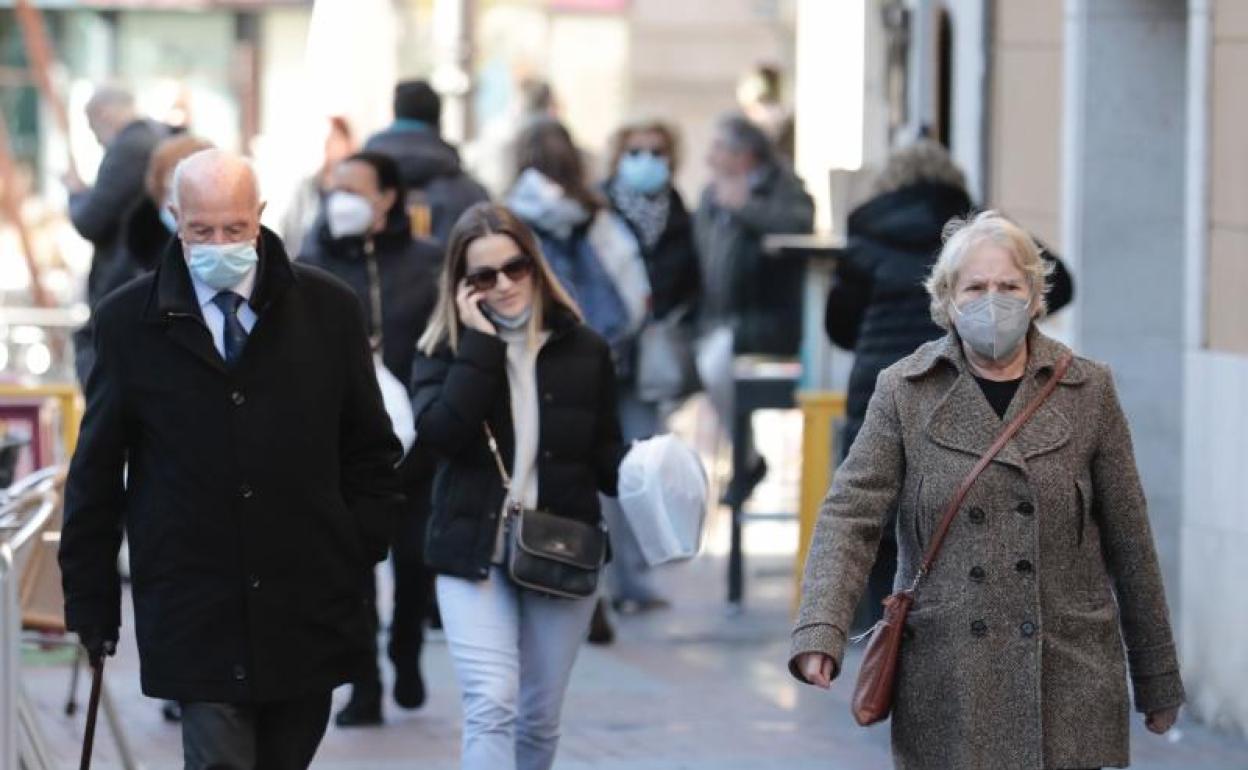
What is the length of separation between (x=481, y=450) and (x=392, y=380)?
43.2 inches

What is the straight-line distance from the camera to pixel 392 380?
26.1 ft

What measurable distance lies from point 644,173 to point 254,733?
6483 mm

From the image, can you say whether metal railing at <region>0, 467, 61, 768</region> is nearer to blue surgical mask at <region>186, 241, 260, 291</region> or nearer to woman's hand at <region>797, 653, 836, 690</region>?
blue surgical mask at <region>186, 241, 260, 291</region>

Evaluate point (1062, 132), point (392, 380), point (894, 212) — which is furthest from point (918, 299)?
point (1062, 132)

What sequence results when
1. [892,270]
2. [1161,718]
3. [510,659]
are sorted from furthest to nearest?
[892,270]
[510,659]
[1161,718]

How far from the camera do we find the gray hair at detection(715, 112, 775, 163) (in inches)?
519

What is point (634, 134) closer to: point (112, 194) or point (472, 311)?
point (112, 194)

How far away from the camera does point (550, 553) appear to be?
675 centimetres

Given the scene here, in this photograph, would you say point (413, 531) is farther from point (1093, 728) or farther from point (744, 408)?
point (1093, 728)

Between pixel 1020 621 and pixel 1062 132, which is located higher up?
pixel 1062 132

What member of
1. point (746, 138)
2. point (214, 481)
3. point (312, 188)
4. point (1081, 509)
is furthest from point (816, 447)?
point (1081, 509)

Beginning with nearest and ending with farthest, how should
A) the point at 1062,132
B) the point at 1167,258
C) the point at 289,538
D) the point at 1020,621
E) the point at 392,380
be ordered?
the point at 1020,621 → the point at 289,538 → the point at 392,380 → the point at 1167,258 → the point at 1062,132

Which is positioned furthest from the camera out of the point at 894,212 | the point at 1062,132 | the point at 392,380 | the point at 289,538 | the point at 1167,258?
the point at 1062,132

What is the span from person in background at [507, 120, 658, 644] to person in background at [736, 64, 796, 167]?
15.4 feet
